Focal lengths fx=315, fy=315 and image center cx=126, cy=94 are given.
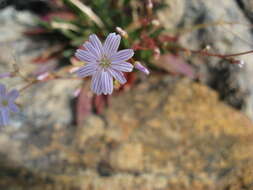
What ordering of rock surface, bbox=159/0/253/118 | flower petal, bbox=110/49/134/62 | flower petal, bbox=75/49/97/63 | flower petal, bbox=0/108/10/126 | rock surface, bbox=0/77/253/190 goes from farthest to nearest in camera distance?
1. rock surface, bbox=159/0/253/118
2. rock surface, bbox=0/77/253/190
3. flower petal, bbox=0/108/10/126
4. flower petal, bbox=75/49/97/63
5. flower petal, bbox=110/49/134/62

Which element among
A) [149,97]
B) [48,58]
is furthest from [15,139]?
[149,97]

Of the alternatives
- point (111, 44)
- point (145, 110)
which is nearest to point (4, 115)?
point (111, 44)

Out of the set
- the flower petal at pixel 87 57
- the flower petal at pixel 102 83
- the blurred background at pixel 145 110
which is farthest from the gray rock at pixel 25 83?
the flower petal at pixel 102 83

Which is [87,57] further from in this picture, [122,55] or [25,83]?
[25,83]

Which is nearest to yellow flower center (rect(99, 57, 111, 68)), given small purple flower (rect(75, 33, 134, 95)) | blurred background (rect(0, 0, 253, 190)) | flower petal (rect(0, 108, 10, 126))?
small purple flower (rect(75, 33, 134, 95))

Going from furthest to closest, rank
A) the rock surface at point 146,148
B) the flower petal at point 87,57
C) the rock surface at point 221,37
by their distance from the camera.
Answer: the rock surface at point 221,37 → the rock surface at point 146,148 → the flower petal at point 87,57

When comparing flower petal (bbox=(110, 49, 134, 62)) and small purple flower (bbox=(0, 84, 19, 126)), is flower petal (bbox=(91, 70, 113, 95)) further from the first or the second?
small purple flower (bbox=(0, 84, 19, 126))

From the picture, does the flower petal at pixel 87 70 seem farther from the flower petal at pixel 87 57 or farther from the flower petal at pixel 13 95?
the flower petal at pixel 13 95
